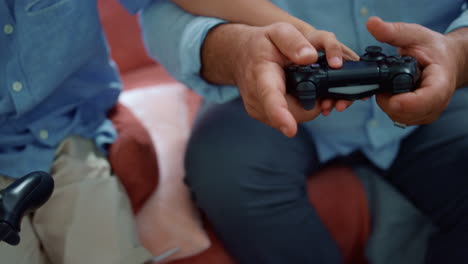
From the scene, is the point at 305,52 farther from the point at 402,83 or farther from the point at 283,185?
the point at 283,185

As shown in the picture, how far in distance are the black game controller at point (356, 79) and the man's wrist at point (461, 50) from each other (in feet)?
0.24

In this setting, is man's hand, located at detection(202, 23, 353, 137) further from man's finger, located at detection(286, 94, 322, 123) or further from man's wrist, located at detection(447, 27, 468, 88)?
man's wrist, located at detection(447, 27, 468, 88)

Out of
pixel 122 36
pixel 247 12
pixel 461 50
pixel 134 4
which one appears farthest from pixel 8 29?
pixel 461 50

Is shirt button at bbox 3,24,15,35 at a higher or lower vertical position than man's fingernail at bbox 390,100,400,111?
higher

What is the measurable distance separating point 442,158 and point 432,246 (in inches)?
5.2

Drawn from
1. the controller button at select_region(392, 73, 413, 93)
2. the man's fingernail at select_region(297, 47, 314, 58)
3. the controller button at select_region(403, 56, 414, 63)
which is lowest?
the controller button at select_region(392, 73, 413, 93)

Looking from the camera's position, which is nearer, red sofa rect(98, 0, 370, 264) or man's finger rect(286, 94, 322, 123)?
man's finger rect(286, 94, 322, 123)

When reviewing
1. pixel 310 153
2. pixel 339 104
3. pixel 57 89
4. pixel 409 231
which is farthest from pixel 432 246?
pixel 57 89

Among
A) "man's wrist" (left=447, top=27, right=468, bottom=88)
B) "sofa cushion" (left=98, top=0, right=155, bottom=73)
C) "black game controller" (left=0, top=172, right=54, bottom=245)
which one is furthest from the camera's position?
"sofa cushion" (left=98, top=0, right=155, bottom=73)

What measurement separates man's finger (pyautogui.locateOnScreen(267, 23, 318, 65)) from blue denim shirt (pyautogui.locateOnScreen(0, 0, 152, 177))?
0.87 ft

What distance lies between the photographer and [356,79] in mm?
381

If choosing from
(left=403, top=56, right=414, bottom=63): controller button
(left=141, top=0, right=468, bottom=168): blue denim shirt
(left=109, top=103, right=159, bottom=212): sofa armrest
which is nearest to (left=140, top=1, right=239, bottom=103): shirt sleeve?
(left=141, top=0, right=468, bottom=168): blue denim shirt

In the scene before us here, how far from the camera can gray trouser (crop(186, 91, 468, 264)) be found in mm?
571

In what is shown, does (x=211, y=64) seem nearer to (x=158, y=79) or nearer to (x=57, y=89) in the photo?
(x=57, y=89)
